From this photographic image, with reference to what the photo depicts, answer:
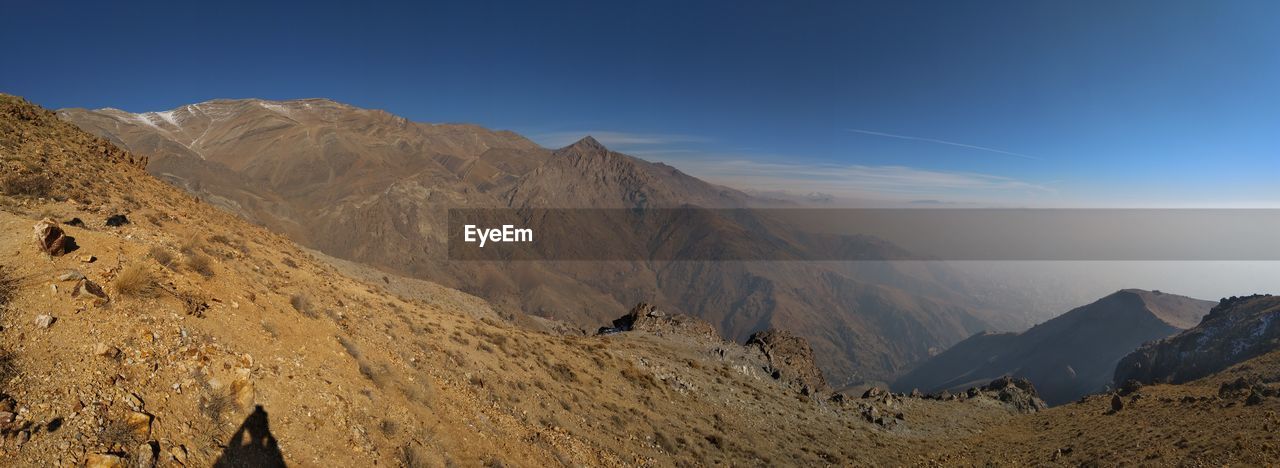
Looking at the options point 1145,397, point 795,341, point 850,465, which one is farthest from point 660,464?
point 795,341

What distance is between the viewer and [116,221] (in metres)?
15.2

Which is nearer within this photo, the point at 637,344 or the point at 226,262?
the point at 226,262

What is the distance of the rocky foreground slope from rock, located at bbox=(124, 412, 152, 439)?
22mm

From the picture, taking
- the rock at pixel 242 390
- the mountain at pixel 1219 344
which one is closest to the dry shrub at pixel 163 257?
the rock at pixel 242 390

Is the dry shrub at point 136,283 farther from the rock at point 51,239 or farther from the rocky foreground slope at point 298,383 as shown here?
the rock at point 51,239

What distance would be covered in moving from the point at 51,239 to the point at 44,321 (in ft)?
12.4

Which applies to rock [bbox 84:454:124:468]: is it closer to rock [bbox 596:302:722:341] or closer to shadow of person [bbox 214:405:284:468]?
shadow of person [bbox 214:405:284:468]

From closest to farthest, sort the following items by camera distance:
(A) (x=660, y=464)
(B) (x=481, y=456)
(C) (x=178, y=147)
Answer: (B) (x=481, y=456), (A) (x=660, y=464), (C) (x=178, y=147)

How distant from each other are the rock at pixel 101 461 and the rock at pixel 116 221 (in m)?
12.4

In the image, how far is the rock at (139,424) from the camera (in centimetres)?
730

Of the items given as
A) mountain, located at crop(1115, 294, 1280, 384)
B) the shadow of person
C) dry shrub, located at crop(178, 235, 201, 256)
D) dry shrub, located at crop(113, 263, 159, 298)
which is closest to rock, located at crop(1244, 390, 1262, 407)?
the shadow of person

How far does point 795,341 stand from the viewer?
5997cm

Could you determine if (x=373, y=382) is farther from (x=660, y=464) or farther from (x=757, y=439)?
(x=757, y=439)

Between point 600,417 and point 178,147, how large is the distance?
257608 mm
